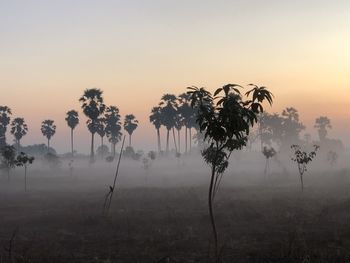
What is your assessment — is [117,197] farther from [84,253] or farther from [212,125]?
[212,125]

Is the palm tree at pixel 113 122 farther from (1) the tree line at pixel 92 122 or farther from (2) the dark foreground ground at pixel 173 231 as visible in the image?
(2) the dark foreground ground at pixel 173 231

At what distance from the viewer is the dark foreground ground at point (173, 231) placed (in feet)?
72.6

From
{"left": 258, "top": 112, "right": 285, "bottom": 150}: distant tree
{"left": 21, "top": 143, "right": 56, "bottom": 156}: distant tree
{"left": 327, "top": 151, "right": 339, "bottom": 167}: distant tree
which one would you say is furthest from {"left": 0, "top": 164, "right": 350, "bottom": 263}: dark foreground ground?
{"left": 21, "top": 143, "right": 56, "bottom": 156}: distant tree

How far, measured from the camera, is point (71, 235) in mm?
29906

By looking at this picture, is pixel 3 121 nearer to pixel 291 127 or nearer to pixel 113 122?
pixel 113 122

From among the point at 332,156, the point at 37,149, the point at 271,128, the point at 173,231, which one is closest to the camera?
the point at 173,231

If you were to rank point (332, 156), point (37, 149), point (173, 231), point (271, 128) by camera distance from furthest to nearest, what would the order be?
point (37, 149)
point (271, 128)
point (332, 156)
point (173, 231)

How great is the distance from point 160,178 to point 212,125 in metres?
80.8

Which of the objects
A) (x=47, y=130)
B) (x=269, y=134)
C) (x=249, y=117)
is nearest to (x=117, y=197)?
(x=249, y=117)

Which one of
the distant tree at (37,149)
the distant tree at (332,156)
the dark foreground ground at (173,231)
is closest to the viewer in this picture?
the dark foreground ground at (173,231)

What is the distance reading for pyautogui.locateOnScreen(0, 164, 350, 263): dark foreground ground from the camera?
22.1 metres

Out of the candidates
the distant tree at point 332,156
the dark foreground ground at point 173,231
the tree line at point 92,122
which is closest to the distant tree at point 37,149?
the tree line at point 92,122

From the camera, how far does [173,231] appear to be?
29.9 m

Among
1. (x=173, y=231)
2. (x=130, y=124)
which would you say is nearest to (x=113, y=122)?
(x=130, y=124)
